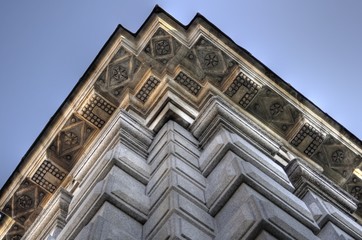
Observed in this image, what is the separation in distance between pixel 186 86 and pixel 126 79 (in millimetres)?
1344

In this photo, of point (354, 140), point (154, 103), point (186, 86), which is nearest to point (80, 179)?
point (154, 103)

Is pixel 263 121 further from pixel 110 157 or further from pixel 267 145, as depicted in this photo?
pixel 110 157

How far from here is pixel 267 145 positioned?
1134 centimetres

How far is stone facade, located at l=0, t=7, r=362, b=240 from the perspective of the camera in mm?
7441

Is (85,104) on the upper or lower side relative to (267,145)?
lower

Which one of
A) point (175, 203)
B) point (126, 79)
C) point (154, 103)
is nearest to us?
point (175, 203)

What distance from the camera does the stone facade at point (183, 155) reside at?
293 inches

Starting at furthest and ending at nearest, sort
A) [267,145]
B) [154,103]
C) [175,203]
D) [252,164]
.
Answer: [154,103] < [267,145] < [252,164] < [175,203]

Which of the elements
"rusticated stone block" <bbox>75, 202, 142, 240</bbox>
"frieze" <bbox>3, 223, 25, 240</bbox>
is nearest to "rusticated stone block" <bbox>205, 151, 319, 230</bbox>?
"rusticated stone block" <bbox>75, 202, 142, 240</bbox>

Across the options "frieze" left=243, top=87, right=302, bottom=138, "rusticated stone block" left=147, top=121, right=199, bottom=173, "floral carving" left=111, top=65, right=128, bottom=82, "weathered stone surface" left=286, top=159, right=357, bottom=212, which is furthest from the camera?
"frieze" left=243, top=87, right=302, bottom=138

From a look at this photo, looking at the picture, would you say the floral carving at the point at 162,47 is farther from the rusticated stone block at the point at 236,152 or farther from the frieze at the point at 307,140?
the rusticated stone block at the point at 236,152

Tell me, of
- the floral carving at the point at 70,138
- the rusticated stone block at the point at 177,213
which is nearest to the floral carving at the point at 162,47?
the floral carving at the point at 70,138

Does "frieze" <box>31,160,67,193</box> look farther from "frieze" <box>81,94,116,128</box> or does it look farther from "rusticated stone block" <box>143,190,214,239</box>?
"rusticated stone block" <box>143,190,214,239</box>

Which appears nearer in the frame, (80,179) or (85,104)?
(80,179)
